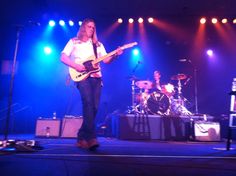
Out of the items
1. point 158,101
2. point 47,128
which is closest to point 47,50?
point 47,128

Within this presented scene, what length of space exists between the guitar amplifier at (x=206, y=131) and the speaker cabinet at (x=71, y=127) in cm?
244

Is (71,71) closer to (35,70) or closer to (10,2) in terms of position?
(10,2)

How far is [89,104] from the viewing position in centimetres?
363

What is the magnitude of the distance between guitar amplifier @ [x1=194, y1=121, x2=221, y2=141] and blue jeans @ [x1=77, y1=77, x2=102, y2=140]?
318 cm

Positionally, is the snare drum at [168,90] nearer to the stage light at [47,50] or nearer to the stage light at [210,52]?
the stage light at [210,52]

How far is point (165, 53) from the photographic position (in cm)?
909

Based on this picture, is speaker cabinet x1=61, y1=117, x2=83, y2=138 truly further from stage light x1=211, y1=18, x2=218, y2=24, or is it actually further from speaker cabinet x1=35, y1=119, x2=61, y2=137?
stage light x1=211, y1=18, x2=218, y2=24

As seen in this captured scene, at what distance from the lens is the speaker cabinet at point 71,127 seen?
Result: 19.6ft

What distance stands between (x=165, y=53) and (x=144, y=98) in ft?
7.35

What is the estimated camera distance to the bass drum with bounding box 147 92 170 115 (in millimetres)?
7176

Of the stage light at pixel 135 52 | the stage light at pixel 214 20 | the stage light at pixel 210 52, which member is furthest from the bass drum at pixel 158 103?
the stage light at pixel 214 20

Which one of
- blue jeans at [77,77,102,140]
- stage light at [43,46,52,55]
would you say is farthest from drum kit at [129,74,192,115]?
blue jeans at [77,77,102,140]

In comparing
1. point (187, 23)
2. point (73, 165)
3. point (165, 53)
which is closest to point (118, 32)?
point (165, 53)

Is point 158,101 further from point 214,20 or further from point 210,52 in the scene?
point 214,20
